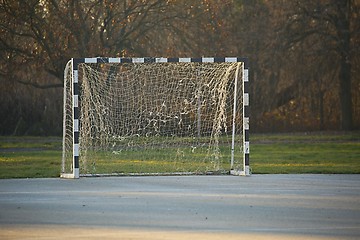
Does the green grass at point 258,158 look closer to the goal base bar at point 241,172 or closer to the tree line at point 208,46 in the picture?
the goal base bar at point 241,172

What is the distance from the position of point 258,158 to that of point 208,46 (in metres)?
14.1

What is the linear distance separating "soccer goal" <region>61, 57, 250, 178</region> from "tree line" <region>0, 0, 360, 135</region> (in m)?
12.5

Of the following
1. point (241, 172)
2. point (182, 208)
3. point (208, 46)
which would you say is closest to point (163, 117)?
point (241, 172)

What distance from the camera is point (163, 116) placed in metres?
22.4

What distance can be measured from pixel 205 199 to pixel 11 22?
2243cm

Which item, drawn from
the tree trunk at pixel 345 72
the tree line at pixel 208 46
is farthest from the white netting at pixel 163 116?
the tree trunk at pixel 345 72

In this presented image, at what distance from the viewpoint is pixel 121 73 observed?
23828mm

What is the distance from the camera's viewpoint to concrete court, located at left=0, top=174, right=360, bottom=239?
33.6ft

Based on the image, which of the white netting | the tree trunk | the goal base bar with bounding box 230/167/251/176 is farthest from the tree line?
the goal base bar with bounding box 230/167/251/176

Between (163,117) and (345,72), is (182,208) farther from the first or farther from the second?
(345,72)

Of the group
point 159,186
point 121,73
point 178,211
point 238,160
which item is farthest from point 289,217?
point 121,73

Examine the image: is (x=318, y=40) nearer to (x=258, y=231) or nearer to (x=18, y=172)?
(x=18, y=172)

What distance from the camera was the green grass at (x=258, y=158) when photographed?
840 inches

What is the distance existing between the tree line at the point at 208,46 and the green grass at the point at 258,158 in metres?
3.32
